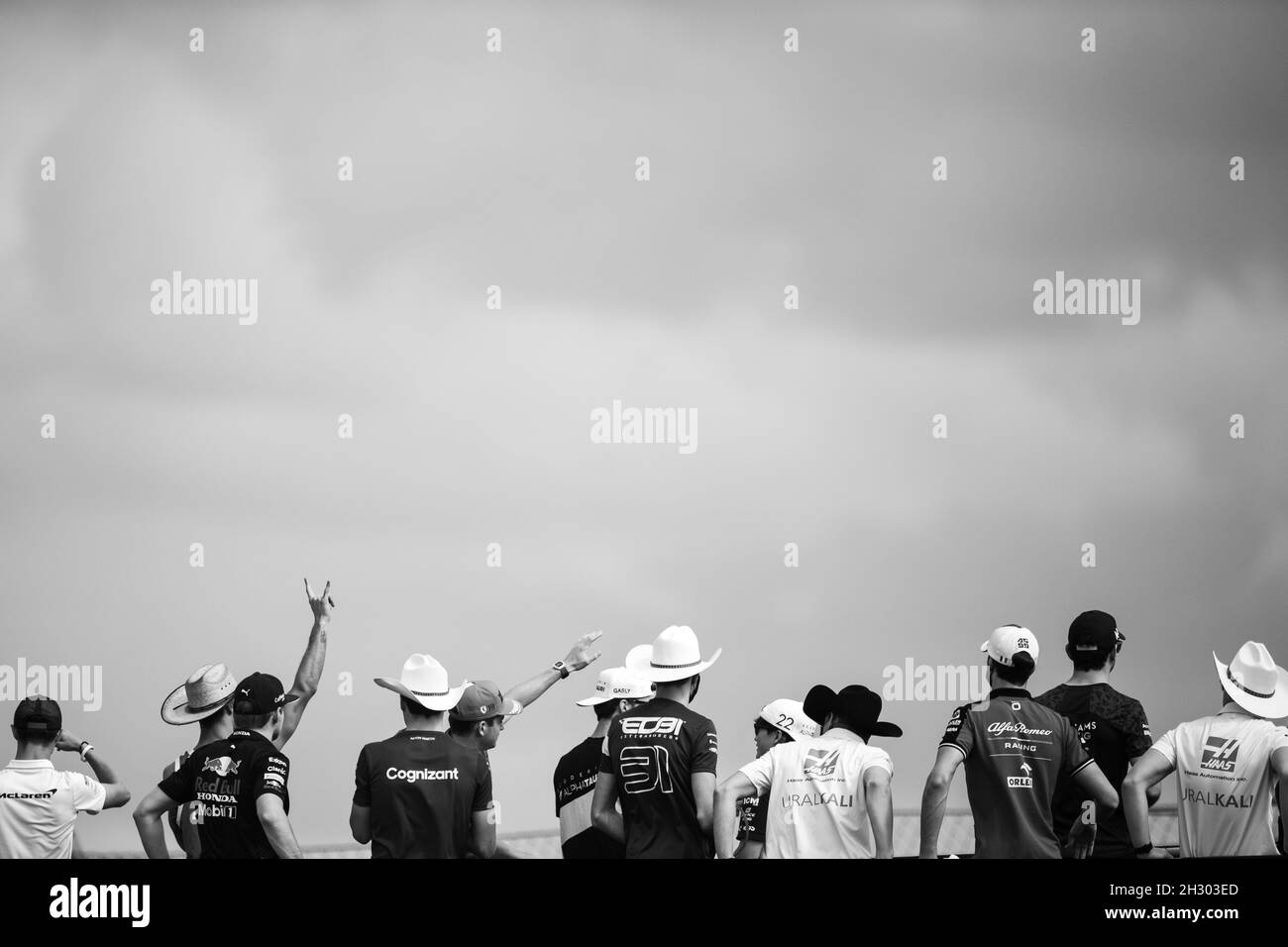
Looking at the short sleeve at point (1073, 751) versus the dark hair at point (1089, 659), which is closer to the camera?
the short sleeve at point (1073, 751)

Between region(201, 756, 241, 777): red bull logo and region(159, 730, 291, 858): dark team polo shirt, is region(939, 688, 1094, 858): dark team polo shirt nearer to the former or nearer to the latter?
region(159, 730, 291, 858): dark team polo shirt

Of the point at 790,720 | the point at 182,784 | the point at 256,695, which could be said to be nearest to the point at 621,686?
the point at 790,720

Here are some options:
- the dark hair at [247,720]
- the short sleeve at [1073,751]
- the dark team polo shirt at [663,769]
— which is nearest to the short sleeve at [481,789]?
the dark team polo shirt at [663,769]

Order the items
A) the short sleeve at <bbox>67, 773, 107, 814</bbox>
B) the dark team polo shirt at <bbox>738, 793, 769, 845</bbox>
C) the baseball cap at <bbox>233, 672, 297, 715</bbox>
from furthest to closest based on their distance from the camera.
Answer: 1. the dark team polo shirt at <bbox>738, 793, 769, 845</bbox>
2. the short sleeve at <bbox>67, 773, 107, 814</bbox>
3. the baseball cap at <bbox>233, 672, 297, 715</bbox>

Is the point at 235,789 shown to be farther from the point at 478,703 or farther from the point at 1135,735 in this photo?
the point at 1135,735

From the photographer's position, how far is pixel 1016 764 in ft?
16.1

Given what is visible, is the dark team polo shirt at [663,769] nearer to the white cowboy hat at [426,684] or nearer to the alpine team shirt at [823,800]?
the alpine team shirt at [823,800]

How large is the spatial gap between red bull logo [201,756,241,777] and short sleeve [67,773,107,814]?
807 mm

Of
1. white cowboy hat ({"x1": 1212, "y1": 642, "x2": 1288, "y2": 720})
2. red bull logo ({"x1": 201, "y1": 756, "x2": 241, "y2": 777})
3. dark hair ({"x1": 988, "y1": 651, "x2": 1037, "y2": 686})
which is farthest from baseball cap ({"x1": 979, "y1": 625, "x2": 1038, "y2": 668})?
red bull logo ({"x1": 201, "y1": 756, "x2": 241, "y2": 777})

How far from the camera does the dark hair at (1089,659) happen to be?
17.2 feet

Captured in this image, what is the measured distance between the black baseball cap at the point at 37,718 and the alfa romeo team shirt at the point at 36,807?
125 millimetres

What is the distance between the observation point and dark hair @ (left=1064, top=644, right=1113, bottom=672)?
5242 mm

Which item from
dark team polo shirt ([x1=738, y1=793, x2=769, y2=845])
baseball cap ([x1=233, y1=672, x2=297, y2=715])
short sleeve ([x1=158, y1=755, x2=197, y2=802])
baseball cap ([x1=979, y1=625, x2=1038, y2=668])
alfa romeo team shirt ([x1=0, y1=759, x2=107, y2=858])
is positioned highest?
baseball cap ([x1=979, y1=625, x2=1038, y2=668])
